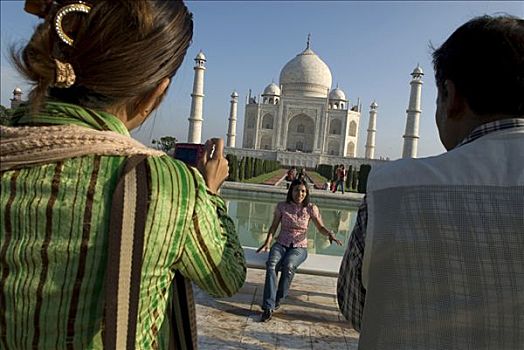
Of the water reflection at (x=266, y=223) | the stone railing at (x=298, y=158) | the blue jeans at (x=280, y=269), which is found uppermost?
the stone railing at (x=298, y=158)

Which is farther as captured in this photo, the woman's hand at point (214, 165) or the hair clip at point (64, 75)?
the woman's hand at point (214, 165)

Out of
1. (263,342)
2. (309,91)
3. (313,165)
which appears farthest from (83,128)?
(309,91)

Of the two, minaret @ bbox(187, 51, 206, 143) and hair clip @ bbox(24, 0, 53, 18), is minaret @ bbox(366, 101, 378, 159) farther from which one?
hair clip @ bbox(24, 0, 53, 18)

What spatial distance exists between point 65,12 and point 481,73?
803mm

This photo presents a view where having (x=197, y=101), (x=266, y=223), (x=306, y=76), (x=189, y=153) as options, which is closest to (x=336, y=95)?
(x=306, y=76)

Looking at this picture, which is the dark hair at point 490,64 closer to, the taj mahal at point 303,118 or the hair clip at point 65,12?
the hair clip at point 65,12

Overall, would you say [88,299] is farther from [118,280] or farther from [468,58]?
[468,58]

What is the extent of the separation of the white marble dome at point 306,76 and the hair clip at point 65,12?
129 feet

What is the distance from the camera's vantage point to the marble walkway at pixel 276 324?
285cm

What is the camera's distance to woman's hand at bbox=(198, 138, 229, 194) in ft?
3.26

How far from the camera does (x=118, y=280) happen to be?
0.70m

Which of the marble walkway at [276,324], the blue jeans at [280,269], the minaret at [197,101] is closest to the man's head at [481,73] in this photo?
the marble walkway at [276,324]

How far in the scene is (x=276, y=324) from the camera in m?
3.16

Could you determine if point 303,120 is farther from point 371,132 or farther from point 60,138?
point 60,138
